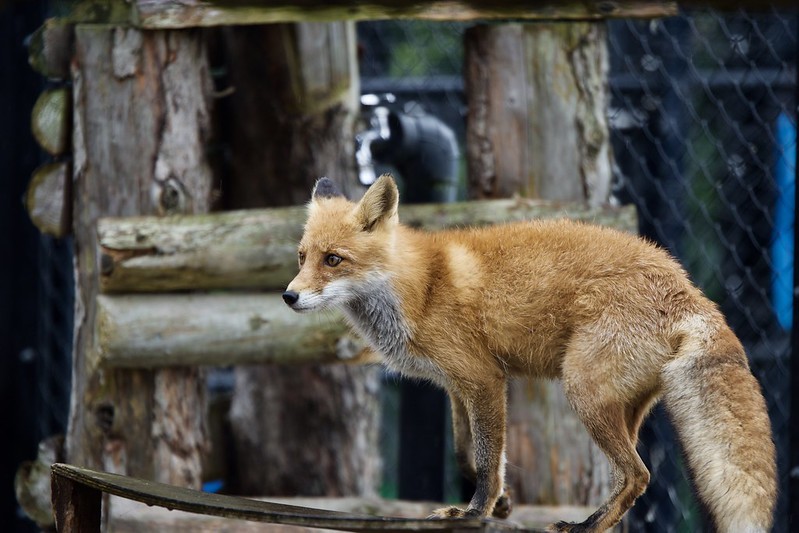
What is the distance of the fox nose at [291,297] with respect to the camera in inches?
101

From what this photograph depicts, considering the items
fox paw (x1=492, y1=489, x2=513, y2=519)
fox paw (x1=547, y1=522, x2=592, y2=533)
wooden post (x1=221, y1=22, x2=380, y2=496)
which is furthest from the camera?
wooden post (x1=221, y1=22, x2=380, y2=496)

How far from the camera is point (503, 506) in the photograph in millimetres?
2928

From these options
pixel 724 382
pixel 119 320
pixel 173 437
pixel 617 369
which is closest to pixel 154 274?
pixel 119 320

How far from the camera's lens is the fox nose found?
2555mm

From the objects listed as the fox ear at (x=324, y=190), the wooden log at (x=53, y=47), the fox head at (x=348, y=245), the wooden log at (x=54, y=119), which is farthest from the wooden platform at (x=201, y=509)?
the wooden log at (x=53, y=47)

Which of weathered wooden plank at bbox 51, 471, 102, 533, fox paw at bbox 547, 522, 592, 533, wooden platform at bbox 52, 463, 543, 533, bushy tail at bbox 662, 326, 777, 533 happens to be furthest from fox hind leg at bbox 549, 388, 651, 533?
weathered wooden plank at bbox 51, 471, 102, 533

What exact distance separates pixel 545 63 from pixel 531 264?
1291 mm

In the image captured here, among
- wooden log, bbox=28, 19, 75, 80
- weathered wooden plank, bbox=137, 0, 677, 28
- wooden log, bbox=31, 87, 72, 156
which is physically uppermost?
weathered wooden plank, bbox=137, 0, 677, 28

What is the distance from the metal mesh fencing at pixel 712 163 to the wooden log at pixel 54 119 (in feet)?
5.91

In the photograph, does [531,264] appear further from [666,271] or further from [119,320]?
[119,320]

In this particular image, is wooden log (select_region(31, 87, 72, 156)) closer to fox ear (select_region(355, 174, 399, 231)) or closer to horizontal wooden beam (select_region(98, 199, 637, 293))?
horizontal wooden beam (select_region(98, 199, 637, 293))

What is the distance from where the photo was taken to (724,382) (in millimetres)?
2322

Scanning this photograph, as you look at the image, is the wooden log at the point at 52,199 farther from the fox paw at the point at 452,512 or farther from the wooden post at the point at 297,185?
the fox paw at the point at 452,512

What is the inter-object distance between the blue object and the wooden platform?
3.12 meters
